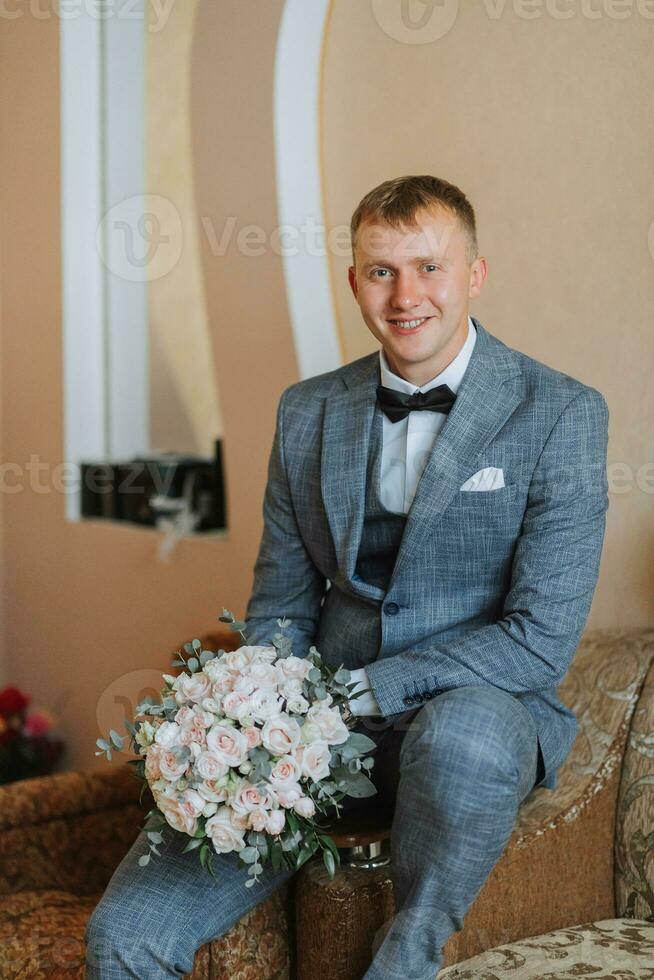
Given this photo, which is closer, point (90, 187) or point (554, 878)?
point (554, 878)

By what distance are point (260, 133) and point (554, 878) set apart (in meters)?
2.04

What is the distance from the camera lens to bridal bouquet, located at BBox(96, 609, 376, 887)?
1517 millimetres

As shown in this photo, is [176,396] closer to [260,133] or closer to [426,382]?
[260,133]

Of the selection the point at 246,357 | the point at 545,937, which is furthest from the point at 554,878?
the point at 246,357

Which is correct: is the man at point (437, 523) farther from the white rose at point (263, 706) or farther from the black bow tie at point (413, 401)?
the white rose at point (263, 706)

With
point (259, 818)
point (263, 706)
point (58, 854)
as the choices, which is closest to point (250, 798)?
point (259, 818)

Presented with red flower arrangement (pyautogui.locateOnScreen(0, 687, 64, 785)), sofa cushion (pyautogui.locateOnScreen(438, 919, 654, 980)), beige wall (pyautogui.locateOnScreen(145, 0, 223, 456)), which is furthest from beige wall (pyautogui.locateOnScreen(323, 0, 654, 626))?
red flower arrangement (pyautogui.locateOnScreen(0, 687, 64, 785))

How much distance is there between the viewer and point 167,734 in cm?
157

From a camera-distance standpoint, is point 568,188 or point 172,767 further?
point 568,188

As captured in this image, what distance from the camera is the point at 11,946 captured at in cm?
219

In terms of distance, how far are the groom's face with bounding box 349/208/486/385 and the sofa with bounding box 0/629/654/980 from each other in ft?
2.44

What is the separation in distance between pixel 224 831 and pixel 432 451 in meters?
0.77

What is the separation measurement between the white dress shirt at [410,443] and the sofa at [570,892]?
1.78 feet
